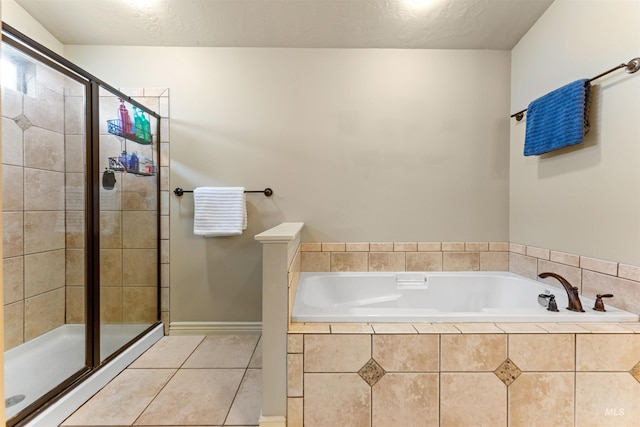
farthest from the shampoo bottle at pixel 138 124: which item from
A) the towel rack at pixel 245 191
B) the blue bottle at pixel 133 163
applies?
the towel rack at pixel 245 191

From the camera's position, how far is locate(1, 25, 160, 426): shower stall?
1.66m

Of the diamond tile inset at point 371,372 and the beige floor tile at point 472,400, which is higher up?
the diamond tile inset at point 371,372

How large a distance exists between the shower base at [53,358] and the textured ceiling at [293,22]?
6.34 ft

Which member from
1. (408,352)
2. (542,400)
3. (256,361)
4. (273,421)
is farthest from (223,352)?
(542,400)

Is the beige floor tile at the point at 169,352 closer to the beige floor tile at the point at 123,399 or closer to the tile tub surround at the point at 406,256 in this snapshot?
the beige floor tile at the point at 123,399

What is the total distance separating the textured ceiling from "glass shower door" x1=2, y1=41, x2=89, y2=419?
56 cm

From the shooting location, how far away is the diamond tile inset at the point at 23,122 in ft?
5.68

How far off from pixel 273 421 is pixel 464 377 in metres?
0.83

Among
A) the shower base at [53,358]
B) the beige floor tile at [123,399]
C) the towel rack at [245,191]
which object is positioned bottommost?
the beige floor tile at [123,399]

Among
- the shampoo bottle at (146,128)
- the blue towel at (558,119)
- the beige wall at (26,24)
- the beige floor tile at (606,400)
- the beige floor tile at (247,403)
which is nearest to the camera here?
the beige floor tile at (606,400)

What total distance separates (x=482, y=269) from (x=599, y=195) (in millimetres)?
868

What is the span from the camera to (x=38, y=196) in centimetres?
180

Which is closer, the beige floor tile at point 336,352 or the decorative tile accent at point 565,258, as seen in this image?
the beige floor tile at point 336,352

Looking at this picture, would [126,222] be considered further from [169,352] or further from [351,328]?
[351,328]
